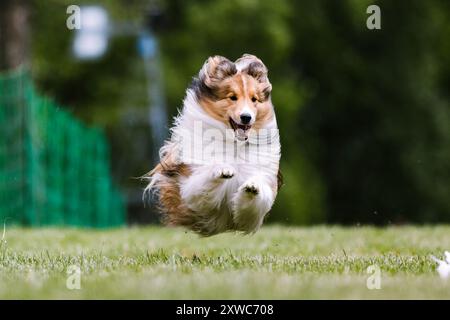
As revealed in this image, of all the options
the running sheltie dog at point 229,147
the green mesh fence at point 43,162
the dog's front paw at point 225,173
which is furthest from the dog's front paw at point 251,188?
the green mesh fence at point 43,162

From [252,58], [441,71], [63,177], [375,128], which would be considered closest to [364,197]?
[375,128]

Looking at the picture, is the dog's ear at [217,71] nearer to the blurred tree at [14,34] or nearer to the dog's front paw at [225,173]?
the dog's front paw at [225,173]

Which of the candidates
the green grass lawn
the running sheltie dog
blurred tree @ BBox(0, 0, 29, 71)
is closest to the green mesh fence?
the green grass lawn

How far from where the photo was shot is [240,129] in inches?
280

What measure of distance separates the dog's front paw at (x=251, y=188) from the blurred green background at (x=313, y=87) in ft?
A: 53.2

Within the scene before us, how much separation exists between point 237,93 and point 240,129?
0.26 metres

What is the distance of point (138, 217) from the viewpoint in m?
→ 24.4

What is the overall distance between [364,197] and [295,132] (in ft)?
8.73

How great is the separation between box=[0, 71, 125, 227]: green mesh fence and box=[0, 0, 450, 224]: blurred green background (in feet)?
24.0

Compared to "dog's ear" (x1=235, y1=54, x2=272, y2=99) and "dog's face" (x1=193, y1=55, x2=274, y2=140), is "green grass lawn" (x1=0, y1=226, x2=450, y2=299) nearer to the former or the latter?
"dog's face" (x1=193, y1=55, x2=274, y2=140)

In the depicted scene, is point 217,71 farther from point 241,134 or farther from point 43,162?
point 43,162

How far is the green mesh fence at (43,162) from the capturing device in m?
12.9

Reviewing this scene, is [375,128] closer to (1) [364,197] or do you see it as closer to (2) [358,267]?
(1) [364,197]

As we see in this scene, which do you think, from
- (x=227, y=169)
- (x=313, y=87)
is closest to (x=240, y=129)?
(x=227, y=169)
